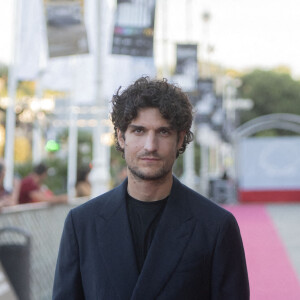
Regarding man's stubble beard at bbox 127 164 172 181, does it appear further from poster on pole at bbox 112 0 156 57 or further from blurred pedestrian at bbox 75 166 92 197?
blurred pedestrian at bbox 75 166 92 197

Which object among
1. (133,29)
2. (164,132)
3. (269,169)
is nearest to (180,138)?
(164,132)

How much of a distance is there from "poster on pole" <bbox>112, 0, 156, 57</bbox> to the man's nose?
8.55 m

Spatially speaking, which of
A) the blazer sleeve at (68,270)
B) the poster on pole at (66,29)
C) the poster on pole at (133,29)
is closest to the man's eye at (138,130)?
the blazer sleeve at (68,270)

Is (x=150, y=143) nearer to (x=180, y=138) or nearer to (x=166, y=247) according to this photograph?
(x=180, y=138)

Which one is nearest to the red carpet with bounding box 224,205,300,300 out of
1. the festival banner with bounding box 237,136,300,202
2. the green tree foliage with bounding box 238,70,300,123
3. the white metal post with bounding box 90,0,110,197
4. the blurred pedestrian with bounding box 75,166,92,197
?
the white metal post with bounding box 90,0,110,197

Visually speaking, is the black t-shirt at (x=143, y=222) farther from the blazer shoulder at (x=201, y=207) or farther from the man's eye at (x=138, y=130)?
the man's eye at (x=138, y=130)

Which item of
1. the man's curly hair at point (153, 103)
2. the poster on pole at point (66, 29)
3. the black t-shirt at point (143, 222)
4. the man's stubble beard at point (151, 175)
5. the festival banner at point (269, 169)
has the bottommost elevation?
the festival banner at point (269, 169)

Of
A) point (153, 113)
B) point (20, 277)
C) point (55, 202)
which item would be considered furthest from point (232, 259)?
point (55, 202)

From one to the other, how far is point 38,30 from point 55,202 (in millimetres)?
7199

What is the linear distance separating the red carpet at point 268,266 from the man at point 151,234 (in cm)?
633

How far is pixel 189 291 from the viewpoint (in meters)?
2.79

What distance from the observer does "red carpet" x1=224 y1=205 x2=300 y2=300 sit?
960 cm

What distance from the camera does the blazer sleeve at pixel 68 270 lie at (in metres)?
2.91

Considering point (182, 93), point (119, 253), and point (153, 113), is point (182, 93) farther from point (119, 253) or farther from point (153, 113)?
point (119, 253)
